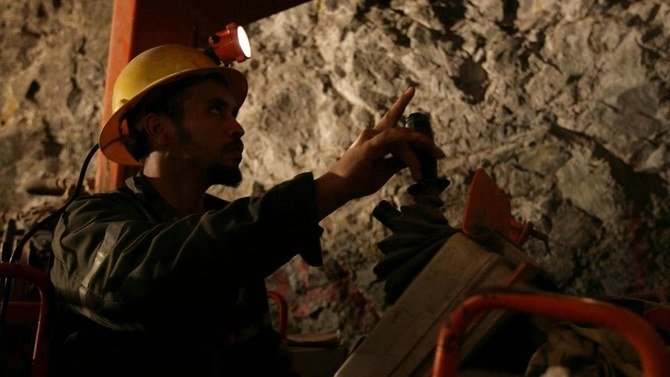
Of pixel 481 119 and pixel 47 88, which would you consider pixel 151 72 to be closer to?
pixel 481 119

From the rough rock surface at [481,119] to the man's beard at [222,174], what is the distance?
81 centimetres

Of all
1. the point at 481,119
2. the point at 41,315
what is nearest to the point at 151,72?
the point at 41,315

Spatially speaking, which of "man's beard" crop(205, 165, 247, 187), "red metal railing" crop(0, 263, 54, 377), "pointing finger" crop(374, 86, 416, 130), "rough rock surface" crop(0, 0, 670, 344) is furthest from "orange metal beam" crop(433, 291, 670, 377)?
"rough rock surface" crop(0, 0, 670, 344)

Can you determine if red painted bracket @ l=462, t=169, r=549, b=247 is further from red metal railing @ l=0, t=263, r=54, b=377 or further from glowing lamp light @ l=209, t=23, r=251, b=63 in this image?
glowing lamp light @ l=209, t=23, r=251, b=63

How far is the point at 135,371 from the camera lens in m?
1.29

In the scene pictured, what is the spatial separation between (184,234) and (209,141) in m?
0.58

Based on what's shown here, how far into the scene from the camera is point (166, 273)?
1.04 m

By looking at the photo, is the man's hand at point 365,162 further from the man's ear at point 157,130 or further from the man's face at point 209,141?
the man's ear at point 157,130

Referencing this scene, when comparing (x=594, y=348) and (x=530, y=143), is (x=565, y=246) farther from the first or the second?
(x=594, y=348)

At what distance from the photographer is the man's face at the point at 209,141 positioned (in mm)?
1609

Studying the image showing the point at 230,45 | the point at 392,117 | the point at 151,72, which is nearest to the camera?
the point at 392,117

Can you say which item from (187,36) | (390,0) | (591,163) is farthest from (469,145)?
(187,36)

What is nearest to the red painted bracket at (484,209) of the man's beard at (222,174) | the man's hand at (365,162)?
the man's hand at (365,162)

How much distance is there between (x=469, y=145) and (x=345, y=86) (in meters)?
0.60
